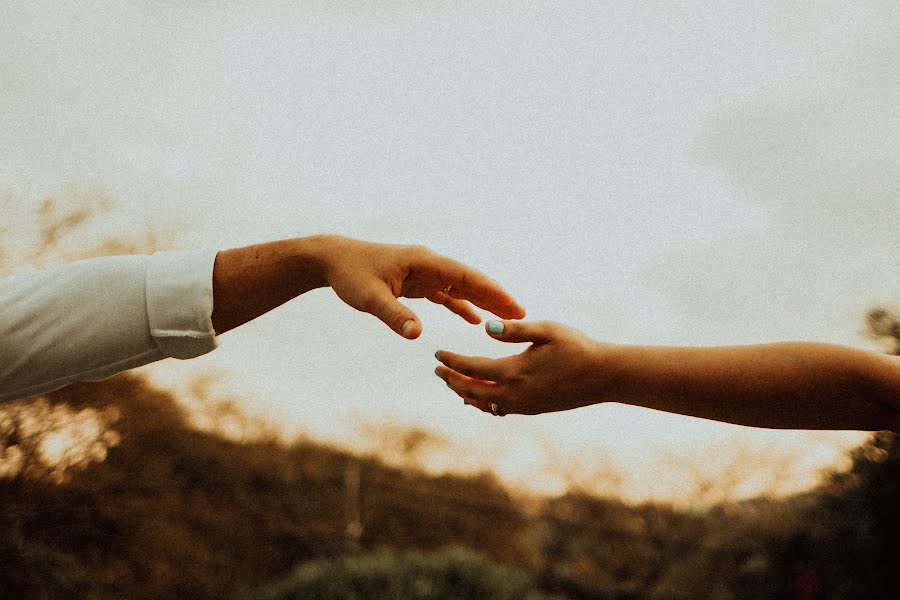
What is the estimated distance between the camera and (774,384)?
1547 mm

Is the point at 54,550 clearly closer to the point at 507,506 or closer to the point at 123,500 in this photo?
the point at 123,500

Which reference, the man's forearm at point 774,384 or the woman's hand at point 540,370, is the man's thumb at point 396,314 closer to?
the woman's hand at point 540,370

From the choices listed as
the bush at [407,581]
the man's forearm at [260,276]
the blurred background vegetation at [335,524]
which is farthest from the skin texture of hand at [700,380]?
the bush at [407,581]

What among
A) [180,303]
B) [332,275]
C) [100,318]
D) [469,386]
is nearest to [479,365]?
[469,386]

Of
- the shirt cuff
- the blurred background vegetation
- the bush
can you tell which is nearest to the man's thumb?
the shirt cuff

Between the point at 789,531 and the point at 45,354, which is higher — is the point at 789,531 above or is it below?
below

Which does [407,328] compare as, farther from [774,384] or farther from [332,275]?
[774,384]

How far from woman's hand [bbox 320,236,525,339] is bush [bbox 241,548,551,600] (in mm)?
7474

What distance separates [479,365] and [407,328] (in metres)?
0.34

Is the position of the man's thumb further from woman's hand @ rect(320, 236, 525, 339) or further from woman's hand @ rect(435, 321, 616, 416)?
woman's hand @ rect(435, 321, 616, 416)

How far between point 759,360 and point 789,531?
219 inches

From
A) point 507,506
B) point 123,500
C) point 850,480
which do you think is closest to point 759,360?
point 850,480

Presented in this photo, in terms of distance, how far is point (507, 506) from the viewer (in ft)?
36.4

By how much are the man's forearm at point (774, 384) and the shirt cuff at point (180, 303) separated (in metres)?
0.95
